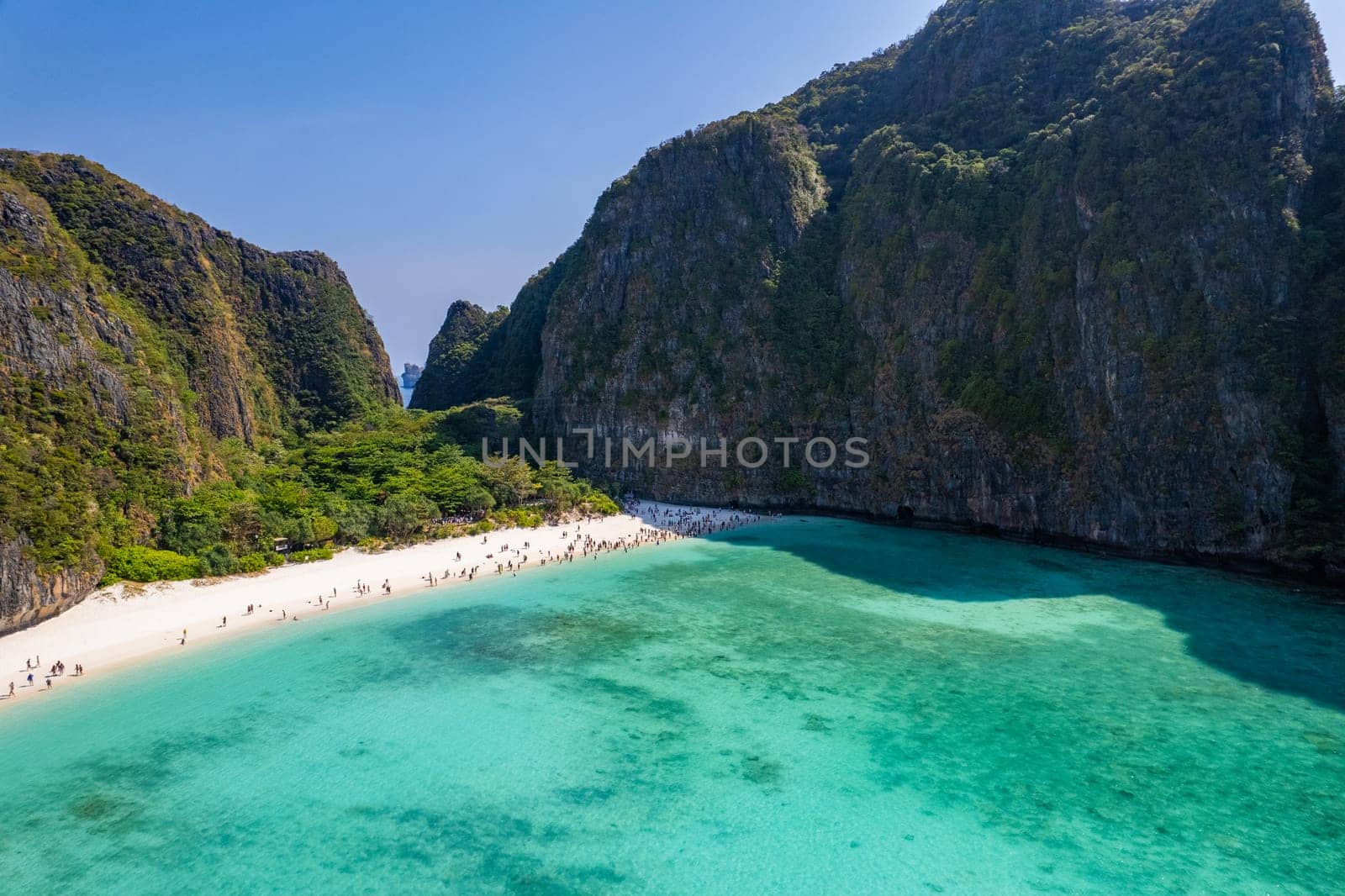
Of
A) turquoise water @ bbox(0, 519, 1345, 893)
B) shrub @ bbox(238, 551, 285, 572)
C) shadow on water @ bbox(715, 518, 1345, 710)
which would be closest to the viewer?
turquoise water @ bbox(0, 519, 1345, 893)

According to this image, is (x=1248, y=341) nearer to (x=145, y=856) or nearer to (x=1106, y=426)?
(x=1106, y=426)

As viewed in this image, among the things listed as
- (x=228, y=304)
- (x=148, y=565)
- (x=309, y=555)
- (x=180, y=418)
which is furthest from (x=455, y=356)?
(x=148, y=565)

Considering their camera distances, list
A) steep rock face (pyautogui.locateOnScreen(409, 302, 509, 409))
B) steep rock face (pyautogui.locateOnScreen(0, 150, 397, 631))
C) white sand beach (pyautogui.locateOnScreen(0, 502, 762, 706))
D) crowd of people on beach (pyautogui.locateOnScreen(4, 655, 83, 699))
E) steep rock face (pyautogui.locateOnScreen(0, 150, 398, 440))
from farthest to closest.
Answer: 1. steep rock face (pyautogui.locateOnScreen(409, 302, 509, 409))
2. steep rock face (pyautogui.locateOnScreen(0, 150, 398, 440))
3. steep rock face (pyautogui.locateOnScreen(0, 150, 397, 631))
4. white sand beach (pyautogui.locateOnScreen(0, 502, 762, 706))
5. crowd of people on beach (pyautogui.locateOnScreen(4, 655, 83, 699))

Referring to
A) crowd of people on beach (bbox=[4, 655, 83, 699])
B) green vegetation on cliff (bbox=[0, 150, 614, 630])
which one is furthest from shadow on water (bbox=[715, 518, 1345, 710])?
crowd of people on beach (bbox=[4, 655, 83, 699])

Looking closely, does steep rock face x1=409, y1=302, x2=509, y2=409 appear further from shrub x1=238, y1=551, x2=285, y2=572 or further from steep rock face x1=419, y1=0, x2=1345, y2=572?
shrub x1=238, y1=551, x2=285, y2=572

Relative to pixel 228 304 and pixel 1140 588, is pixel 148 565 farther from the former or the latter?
pixel 1140 588

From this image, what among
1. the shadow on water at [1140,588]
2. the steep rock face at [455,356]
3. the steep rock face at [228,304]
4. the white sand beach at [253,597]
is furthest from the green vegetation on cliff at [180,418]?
the shadow on water at [1140,588]
